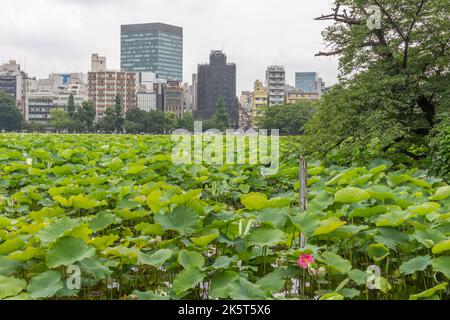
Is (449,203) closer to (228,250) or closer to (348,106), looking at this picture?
(228,250)

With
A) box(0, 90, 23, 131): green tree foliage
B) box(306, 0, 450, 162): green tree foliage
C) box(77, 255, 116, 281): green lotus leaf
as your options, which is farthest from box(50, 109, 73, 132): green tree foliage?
box(77, 255, 116, 281): green lotus leaf

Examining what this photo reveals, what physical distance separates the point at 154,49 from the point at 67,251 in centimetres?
14275

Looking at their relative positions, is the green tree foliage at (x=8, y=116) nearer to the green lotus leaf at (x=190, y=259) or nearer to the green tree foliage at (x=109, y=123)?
the green tree foliage at (x=109, y=123)

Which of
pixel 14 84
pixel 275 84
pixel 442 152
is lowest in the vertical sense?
pixel 442 152

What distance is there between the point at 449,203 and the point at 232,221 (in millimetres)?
1295

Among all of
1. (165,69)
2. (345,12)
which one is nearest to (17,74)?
(165,69)

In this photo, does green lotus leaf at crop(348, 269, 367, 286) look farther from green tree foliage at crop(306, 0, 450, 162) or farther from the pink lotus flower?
green tree foliage at crop(306, 0, 450, 162)

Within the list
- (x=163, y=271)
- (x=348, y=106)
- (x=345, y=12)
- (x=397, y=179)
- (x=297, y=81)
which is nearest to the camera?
(x=163, y=271)

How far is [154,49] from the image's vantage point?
141000 mm

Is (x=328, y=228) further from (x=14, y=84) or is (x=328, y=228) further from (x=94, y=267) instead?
(x=14, y=84)

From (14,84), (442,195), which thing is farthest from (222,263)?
(14,84)

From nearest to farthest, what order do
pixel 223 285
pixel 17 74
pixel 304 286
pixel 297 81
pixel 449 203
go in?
pixel 223 285 < pixel 304 286 < pixel 449 203 < pixel 17 74 < pixel 297 81
